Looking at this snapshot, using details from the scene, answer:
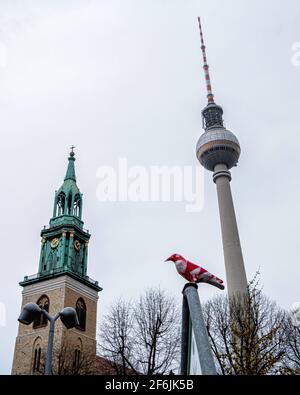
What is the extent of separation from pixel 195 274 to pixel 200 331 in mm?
1105

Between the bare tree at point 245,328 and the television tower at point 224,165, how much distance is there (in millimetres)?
22122

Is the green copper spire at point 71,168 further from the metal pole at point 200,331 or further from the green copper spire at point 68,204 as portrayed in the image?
the metal pole at point 200,331

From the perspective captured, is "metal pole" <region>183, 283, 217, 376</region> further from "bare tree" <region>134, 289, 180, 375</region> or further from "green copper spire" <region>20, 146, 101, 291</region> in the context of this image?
"green copper spire" <region>20, 146, 101, 291</region>

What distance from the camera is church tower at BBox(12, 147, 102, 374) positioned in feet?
167

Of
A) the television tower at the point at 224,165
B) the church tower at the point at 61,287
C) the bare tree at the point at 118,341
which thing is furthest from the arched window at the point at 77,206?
the bare tree at the point at 118,341

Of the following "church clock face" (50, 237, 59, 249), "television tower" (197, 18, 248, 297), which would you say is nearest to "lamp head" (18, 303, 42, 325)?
"television tower" (197, 18, 248, 297)

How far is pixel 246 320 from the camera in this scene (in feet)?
89.3

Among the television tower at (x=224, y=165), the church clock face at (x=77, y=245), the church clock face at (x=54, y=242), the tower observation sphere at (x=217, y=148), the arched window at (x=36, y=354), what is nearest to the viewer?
the arched window at (x=36, y=354)

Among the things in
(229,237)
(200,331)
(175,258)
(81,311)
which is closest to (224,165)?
(229,237)

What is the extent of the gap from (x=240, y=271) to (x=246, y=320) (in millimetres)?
31555

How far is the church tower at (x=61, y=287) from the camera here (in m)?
51.0

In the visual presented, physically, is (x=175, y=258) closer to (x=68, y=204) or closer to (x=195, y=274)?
(x=195, y=274)

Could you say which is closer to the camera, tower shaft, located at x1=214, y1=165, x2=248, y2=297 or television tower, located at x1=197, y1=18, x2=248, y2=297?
tower shaft, located at x1=214, y1=165, x2=248, y2=297
